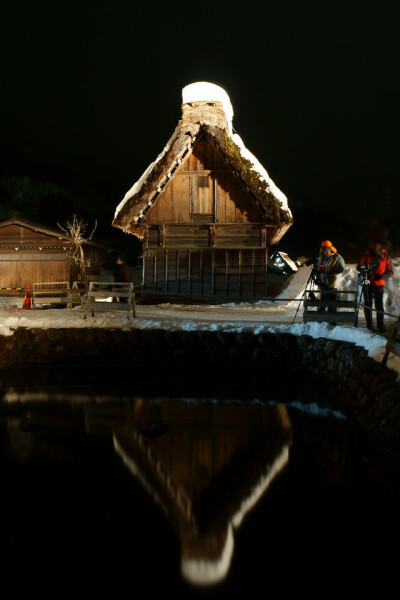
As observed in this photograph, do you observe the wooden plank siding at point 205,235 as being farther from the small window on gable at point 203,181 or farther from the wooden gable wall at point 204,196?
the small window on gable at point 203,181

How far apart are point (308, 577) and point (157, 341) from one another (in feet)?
23.3

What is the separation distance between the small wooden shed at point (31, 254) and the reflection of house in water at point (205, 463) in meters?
16.9

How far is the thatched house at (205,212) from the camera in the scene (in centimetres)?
1644

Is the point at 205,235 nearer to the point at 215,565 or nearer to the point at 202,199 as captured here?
the point at 202,199

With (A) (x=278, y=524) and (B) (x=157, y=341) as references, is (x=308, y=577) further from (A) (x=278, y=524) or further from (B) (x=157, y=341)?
(B) (x=157, y=341)

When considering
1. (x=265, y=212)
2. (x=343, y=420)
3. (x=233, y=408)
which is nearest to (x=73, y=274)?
(x=265, y=212)

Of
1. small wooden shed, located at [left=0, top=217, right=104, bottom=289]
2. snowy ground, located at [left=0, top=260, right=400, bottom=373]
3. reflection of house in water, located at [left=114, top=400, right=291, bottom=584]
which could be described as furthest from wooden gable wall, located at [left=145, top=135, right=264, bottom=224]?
reflection of house in water, located at [left=114, top=400, right=291, bottom=584]

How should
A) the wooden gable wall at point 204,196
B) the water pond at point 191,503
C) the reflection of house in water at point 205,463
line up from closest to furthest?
the water pond at point 191,503 < the reflection of house in water at point 205,463 < the wooden gable wall at point 204,196

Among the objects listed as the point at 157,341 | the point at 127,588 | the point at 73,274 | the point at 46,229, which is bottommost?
the point at 127,588

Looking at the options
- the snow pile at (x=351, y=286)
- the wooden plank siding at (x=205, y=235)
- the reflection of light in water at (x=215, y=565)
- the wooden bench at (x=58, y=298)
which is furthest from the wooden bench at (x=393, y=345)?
the wooden plank siding at (x=205, y=235)

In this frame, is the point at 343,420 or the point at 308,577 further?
the point at 343,420

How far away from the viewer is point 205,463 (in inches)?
262

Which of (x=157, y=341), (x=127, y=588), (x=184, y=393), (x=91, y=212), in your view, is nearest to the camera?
(x=127, y=588)

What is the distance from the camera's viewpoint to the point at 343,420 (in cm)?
816
